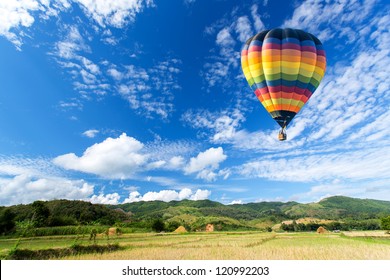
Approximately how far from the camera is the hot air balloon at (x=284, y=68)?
2606 centimetres

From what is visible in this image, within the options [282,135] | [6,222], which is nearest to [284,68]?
[282,135]

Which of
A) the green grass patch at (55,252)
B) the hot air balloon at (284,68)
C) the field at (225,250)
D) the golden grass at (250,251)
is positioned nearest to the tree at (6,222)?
the field at (225,250)

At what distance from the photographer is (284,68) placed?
2597 centimetres

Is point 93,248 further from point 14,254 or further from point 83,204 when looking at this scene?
point 83,204

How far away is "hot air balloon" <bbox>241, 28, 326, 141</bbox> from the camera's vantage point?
26.1m

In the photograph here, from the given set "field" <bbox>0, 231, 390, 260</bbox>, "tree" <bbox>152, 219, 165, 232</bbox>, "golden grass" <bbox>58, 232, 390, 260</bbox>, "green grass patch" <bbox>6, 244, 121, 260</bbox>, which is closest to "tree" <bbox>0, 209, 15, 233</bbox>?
"field" <bbox>0, 231, 390, 260</bbox>

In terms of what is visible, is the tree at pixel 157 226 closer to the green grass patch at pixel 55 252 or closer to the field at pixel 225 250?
the field at pixel 225 250

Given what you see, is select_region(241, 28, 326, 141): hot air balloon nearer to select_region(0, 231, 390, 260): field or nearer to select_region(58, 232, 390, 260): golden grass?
select_region(58, 232, 390, 260): golden grass

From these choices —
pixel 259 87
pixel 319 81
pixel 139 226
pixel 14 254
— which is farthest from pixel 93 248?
pixel 139 226

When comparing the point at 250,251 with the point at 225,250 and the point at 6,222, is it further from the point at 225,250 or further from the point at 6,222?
the point at 6,222

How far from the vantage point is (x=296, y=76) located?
26250 mm

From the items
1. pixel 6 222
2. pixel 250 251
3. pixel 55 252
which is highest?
pixel 6 222

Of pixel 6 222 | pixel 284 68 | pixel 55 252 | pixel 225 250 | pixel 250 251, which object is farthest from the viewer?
pixel 6 222

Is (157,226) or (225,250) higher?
(157,226)
